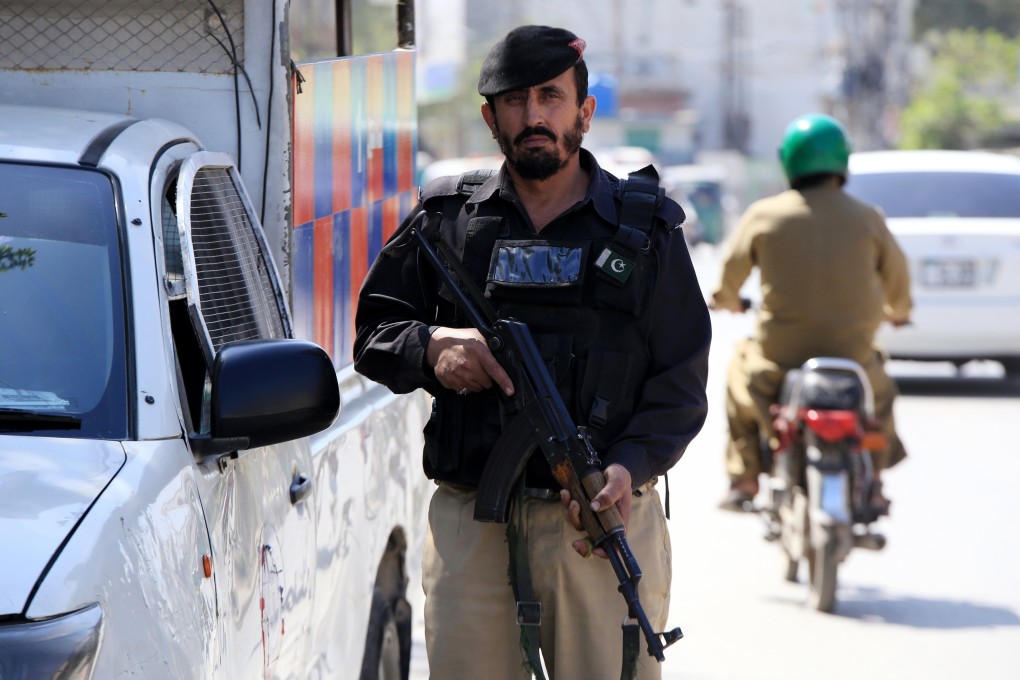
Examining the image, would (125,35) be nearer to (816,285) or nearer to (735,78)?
(816,285)

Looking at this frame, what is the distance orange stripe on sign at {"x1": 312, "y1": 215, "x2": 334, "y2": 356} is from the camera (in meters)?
4.69

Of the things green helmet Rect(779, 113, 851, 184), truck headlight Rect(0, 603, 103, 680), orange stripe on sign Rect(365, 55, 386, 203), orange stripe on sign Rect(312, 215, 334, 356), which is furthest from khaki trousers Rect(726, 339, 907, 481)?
truck headlight Rect(0, 603, 103, 680)

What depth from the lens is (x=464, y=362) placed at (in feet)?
10.7

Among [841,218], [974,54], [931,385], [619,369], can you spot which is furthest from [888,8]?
[619,369]

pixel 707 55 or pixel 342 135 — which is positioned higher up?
pixel 707 55

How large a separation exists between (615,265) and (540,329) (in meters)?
0.21

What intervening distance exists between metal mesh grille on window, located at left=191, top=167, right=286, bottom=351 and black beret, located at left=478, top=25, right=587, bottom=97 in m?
0.72

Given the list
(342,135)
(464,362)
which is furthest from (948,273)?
(464,362)

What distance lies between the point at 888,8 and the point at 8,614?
50.4 metres

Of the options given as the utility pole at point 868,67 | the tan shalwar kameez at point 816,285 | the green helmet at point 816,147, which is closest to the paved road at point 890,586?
the tan shalwar kameez at point 816,285

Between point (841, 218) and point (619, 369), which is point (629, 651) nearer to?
point (619, 369)

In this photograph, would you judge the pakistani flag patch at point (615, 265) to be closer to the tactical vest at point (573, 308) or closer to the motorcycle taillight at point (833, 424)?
the tactical vest at point (573, 308)

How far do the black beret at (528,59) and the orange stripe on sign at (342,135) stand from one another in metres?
1.55

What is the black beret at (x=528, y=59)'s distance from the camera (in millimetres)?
3314
